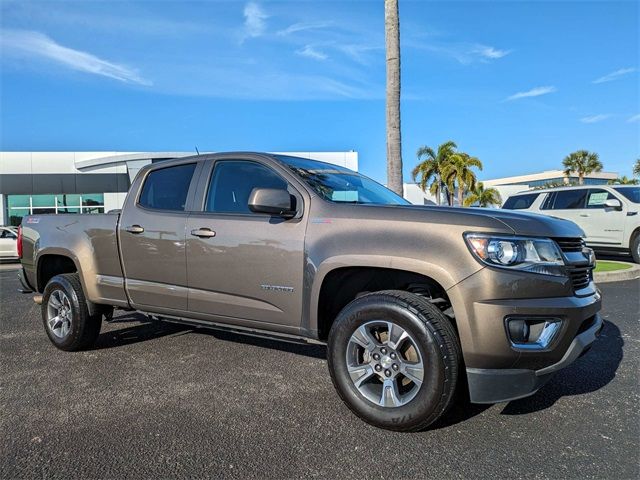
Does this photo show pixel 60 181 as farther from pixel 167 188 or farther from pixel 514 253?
pixel 514 253

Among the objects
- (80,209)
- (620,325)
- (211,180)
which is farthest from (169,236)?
(80,209)

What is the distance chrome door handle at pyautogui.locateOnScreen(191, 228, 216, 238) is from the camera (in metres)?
3.82

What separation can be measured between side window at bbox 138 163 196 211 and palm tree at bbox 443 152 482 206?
1401 inches

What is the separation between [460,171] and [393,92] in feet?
95.8

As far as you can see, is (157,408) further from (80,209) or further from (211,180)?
(80,209)

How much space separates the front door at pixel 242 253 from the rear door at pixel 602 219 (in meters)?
9.98

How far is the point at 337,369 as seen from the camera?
3.15m

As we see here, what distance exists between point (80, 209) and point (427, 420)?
89.1 feet

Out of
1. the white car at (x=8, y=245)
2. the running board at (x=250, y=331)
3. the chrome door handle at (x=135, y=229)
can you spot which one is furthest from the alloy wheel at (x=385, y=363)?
the white car at (x=8, y=245)

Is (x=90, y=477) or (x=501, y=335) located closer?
(x=90, y=477)

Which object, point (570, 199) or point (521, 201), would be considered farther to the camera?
point (521, 201)

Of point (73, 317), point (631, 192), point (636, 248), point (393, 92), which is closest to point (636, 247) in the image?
point (636, 248)

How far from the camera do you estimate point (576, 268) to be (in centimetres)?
302

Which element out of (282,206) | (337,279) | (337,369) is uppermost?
(282,206)
